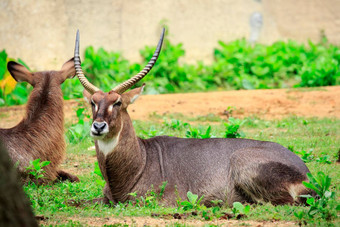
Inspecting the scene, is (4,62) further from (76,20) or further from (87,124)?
(87,124)

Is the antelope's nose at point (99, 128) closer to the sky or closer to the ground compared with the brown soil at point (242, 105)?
closer to the sky

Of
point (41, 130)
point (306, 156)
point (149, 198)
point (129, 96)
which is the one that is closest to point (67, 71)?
point (41, 130)

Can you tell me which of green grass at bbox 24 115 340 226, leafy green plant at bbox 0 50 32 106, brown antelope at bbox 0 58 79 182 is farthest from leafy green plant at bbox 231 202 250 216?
leafy green plant at bbox 0 50 32 106

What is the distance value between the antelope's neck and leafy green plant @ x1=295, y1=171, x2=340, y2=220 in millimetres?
1812

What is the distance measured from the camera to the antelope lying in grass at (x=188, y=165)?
4.99m

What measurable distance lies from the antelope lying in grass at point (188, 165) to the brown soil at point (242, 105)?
406cm

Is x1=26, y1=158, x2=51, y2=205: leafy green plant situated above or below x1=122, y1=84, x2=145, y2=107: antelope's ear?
below

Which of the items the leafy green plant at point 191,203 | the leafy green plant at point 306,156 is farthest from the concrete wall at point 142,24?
the leafy green plant at point 191,203

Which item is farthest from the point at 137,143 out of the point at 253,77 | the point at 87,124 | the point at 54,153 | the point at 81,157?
the point at 253,77

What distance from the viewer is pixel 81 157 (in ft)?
24.3

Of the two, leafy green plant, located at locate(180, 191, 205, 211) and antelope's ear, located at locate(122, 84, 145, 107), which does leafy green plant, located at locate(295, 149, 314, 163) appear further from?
antelope's ear, located at locate(122, 84, 145, 107)

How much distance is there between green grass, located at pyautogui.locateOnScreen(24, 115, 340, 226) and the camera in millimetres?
4496

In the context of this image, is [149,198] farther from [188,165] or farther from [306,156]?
[306,156]

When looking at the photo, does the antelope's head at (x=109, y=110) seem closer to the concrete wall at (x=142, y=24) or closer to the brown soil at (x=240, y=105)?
the brown soil at (x=240, y=105)
